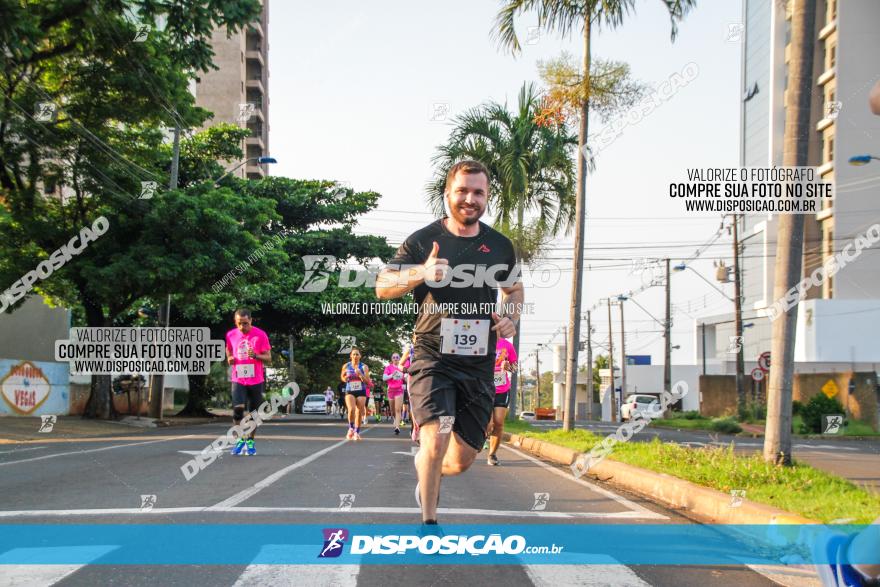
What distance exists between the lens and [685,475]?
884cm

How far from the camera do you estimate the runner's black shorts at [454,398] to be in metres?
5.19

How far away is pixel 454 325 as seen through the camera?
525 centimetres

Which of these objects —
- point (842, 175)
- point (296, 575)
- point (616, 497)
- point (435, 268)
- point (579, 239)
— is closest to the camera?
point (296, 575)

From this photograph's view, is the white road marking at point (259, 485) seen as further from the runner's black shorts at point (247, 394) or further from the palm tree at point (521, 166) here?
the palm tree at point (521, 166)

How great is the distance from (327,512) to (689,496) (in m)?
3.28

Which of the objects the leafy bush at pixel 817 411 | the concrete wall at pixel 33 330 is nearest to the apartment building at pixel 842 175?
the leafy bush at pixel 817 411

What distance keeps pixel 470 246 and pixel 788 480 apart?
4.54 metres

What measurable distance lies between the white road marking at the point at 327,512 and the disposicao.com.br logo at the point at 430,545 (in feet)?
3.55

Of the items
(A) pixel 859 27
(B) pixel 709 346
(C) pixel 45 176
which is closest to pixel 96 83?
(C) pixel 45 176

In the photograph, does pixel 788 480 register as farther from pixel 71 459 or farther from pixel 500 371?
pixel 71 459

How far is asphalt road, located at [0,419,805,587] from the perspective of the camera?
15.3 feet

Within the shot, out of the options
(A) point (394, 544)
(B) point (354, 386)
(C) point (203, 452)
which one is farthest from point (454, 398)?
(B) point (354, 386)

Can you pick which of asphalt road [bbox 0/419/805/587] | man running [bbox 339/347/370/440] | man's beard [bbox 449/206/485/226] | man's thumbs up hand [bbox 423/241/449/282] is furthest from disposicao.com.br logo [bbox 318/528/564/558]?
man running [bbox 339/347/370/440]

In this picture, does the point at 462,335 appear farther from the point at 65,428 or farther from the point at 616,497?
the point at 65,428
